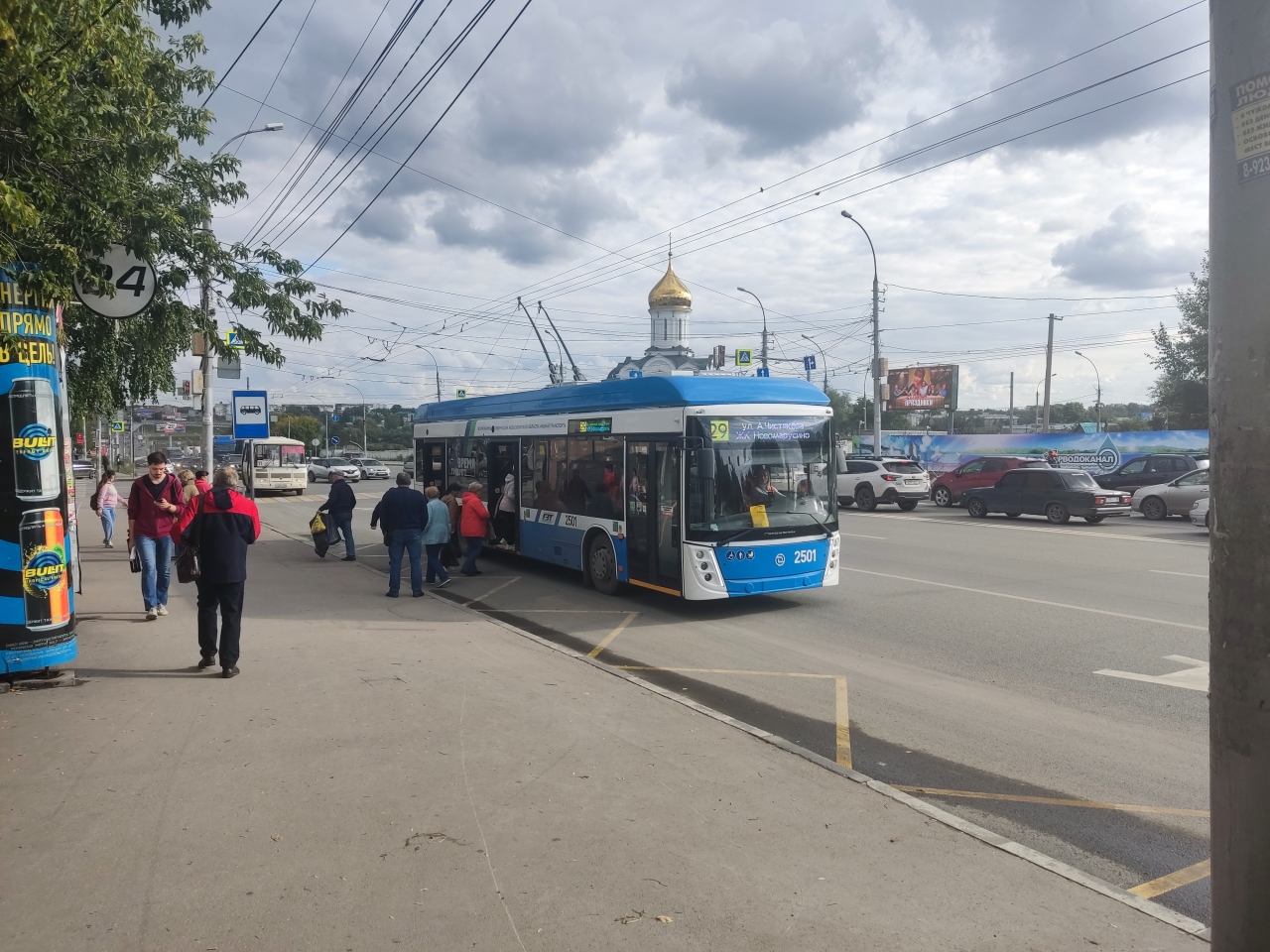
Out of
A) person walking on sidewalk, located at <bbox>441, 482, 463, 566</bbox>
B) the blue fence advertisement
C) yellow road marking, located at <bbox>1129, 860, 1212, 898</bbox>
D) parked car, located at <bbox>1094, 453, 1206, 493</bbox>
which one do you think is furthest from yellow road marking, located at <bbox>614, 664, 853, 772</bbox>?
the blue fence advertisement

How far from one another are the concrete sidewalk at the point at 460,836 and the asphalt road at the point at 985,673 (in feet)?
2.59

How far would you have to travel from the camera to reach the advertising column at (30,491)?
686cm

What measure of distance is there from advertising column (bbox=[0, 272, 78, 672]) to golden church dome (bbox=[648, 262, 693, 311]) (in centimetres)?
5997

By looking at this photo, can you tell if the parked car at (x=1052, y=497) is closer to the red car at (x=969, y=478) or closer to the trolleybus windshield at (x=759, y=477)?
the red car at (x=969, y=478)

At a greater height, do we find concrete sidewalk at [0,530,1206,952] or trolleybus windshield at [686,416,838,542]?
trolleybus windshield at [686,416,838,542]

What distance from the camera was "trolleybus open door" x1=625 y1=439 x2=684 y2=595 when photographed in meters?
11.0

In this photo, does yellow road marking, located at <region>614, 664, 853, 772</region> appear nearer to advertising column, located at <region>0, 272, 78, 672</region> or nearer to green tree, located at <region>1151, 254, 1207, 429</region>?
advertising column, located at <region>0, 272, 78, 672</region>

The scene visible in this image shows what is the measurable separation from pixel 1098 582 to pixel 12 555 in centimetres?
1309

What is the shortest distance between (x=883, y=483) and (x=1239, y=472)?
27181 millimetres

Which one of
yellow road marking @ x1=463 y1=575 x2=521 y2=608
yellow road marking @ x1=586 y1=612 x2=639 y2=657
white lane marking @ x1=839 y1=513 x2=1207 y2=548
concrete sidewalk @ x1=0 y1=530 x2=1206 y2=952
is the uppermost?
concrete sidewalk @ x1=0 y1=530 x2=1206 y2=952

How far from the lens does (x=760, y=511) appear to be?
11000 mm

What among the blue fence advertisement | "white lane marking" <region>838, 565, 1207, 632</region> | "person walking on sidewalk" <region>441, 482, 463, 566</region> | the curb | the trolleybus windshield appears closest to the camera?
the curb

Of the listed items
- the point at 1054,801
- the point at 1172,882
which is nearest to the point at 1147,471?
the point at 1054,801

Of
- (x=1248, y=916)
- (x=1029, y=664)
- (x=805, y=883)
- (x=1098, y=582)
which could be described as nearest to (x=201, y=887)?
(x=805, y=883)
